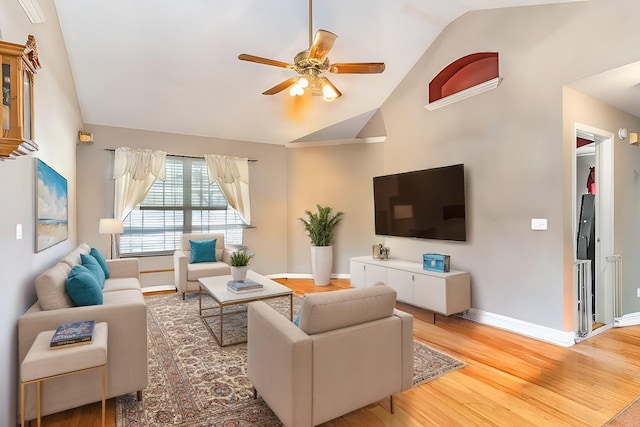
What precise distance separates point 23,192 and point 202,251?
2.98 metres

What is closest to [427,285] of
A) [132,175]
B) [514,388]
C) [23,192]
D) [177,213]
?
[514,388]

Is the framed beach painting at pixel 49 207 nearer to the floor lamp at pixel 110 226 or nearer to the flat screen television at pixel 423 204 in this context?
the floor lamp at pixel 110 226

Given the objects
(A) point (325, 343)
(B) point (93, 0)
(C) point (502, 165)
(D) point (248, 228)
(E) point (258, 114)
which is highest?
(B) point (93, 0)

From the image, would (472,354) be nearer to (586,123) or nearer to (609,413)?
(609,413)

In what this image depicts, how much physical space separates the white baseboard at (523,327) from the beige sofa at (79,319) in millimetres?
3479

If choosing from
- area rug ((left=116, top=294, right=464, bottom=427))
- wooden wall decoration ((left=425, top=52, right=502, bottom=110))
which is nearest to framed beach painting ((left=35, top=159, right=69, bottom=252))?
area rug ((left=116, top=294, right=464, bottom=427))

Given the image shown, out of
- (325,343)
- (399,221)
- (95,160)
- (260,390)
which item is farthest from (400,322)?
(95,160)

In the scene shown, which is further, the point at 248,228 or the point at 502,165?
the point at 248,228

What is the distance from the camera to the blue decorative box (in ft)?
12.7

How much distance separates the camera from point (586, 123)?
335cm

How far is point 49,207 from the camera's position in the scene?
2854 mm

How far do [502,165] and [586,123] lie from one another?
0.86 meters

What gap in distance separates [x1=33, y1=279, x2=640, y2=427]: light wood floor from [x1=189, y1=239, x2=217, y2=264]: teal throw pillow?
289 cm

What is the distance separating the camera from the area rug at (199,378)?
81.7 inches
